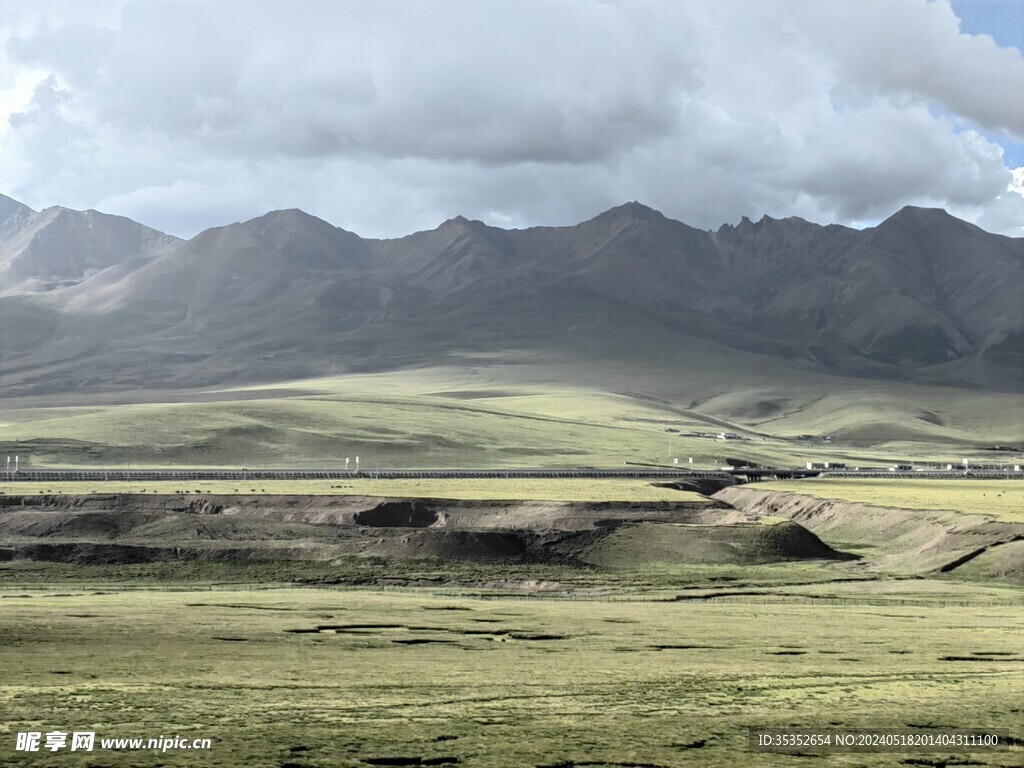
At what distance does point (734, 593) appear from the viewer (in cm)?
7888

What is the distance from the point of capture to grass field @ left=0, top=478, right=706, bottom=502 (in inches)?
4747

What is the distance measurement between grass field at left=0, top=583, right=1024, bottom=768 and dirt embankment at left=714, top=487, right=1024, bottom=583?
82.7ft

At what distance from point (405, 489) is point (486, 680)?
293 feet

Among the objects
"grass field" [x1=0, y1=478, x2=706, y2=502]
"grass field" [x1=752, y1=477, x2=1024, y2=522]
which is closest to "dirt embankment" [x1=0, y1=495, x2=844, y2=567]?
"grass field" [x1=0, y1=478, x2=706, y2=502]

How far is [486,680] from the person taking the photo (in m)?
41.1

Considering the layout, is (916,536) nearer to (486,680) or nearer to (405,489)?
(405,489)

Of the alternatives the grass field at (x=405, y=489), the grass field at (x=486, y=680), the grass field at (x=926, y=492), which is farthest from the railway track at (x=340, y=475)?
the grass field at (x=486, y=680)

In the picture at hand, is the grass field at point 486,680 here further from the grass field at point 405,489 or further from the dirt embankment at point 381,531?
the grass field at point 405,489

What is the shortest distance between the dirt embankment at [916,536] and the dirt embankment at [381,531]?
6.99 m

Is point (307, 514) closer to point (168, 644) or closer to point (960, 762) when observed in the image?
point (168, 644)

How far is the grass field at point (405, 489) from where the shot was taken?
12056 cm

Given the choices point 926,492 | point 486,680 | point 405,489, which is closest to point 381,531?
point 405,489

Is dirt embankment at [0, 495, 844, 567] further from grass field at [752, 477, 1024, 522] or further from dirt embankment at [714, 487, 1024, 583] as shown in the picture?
grass field at [752, 477, 1024, 522]

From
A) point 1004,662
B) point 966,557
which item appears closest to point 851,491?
point 966,557
